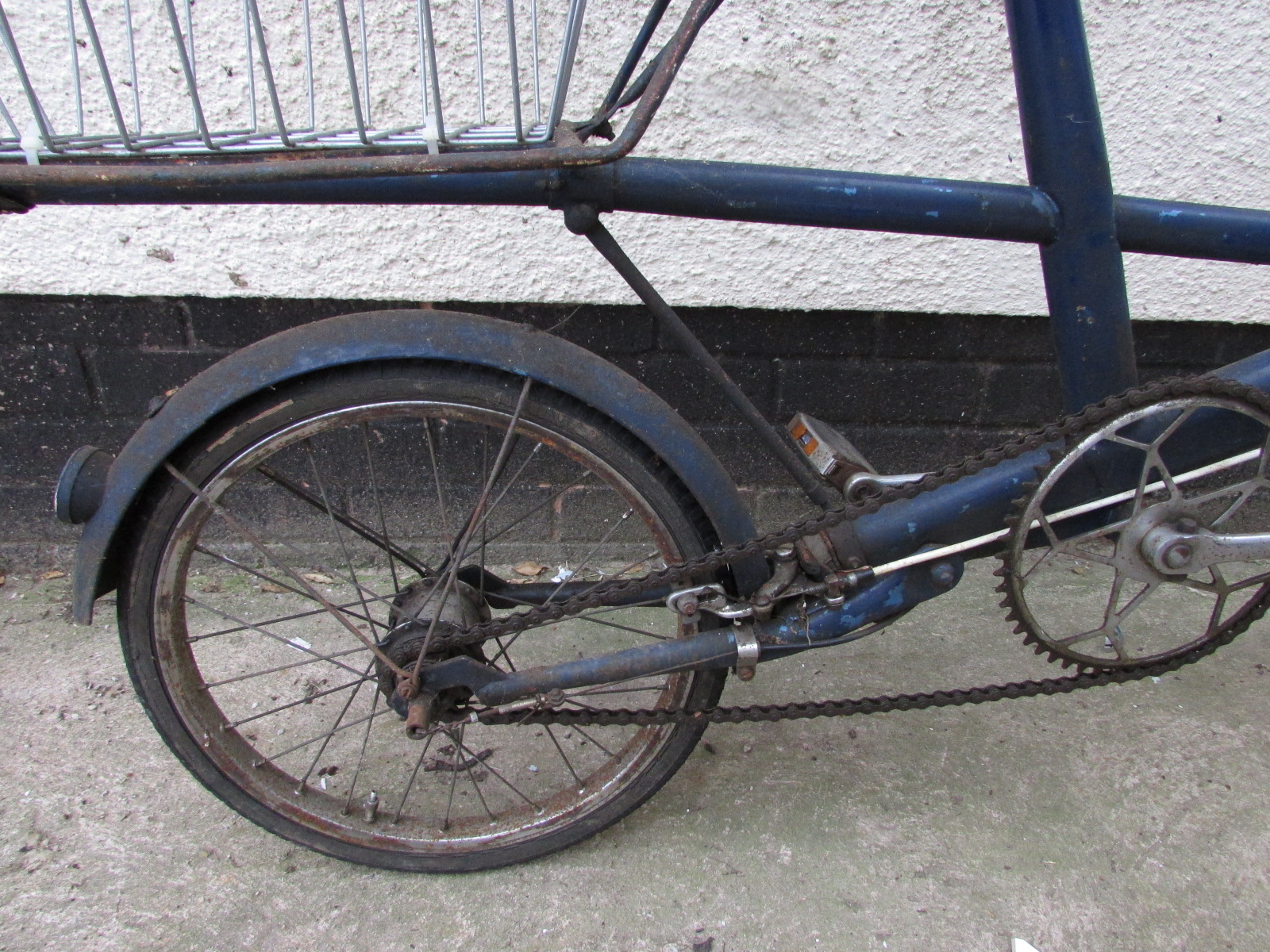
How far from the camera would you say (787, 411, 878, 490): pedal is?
1.52 metres

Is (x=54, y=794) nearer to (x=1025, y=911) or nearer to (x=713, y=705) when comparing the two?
(x=713, y=705)

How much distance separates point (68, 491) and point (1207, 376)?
181 centimetres

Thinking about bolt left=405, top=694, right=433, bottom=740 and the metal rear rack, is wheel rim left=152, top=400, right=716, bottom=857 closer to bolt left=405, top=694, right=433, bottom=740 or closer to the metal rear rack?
bolt left=405, top=694, right=433, bottom=740

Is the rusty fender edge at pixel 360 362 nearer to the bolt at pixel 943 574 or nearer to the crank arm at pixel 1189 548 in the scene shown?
the bolt at pixel 943 574

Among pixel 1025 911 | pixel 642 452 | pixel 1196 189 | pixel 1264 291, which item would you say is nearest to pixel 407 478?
pixel 642 452

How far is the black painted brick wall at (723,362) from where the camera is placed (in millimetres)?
2303

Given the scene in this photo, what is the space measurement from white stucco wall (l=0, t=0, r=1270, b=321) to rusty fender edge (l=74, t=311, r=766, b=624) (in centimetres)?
93

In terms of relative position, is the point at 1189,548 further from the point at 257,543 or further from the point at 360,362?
the point at 257,543

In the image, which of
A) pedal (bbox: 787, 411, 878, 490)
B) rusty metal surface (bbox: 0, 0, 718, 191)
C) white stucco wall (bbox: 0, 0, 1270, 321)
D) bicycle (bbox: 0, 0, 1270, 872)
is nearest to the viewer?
rusty metal surface (bbox: 0, 0, 718, 191)

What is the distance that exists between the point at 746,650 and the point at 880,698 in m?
0.30

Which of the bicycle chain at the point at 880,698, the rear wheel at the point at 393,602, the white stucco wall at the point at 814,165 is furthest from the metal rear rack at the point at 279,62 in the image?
the bicycle chain at the point at 880,698

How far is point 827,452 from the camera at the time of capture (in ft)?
5.01

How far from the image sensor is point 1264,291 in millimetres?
2381

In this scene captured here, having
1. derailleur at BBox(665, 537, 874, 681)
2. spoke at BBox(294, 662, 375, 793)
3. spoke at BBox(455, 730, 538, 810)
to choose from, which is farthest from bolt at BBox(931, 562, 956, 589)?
spoke at BBox(294, 662, 375, 793)
